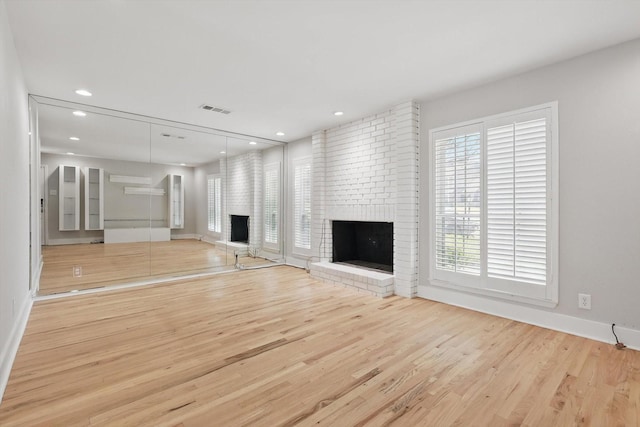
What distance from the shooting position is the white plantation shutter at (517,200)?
2.94 meters

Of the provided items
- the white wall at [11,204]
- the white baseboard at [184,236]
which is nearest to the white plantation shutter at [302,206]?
the white baseboard at [184,236]

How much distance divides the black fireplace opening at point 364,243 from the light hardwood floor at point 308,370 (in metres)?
1.35

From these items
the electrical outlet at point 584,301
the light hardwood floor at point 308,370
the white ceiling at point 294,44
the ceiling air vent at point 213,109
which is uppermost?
the ceiling air vent at point 213,109

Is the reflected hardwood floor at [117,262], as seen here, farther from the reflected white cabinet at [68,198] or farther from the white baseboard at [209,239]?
the reflected white cabinet at [68,198]

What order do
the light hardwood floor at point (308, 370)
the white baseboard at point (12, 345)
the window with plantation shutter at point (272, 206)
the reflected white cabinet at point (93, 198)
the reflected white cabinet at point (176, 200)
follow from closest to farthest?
the light hardwood floor at point (308, 370)
the white baseboard at point (12, 345)
the reflected white cabinet at point (93, 198)
the reflected white cabinet at point (176, 200)
the window with plantation shutter at point (272, 206)

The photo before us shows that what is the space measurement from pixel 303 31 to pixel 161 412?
2.74 m

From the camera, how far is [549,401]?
1.81 meters

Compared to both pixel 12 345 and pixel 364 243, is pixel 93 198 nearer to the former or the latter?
pixel 12 345

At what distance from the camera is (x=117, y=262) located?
A: 15.0 feet

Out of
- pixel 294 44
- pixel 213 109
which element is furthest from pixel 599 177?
pixel 213 109

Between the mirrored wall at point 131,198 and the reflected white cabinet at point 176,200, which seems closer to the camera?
the mirrored wall at point 131,198

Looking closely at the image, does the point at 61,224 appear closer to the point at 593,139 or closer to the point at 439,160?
the point at 439,160

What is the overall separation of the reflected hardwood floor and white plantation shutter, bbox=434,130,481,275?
12.9ft

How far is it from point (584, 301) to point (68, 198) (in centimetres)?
624
